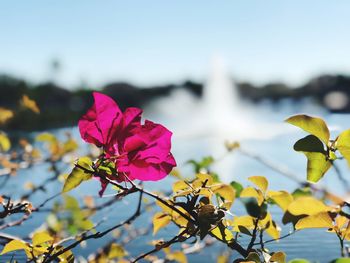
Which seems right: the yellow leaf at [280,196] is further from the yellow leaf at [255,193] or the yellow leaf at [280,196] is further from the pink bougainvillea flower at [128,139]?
the pink bougainvillea flower at [128,139]

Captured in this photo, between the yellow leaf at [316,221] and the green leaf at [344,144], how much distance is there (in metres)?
0.05

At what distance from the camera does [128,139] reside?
0.42m

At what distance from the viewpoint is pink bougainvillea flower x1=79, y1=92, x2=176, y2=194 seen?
421 mm

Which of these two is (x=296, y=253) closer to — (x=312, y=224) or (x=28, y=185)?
(x=312, y=224)

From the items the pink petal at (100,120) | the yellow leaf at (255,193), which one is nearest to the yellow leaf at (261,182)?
the yellow leaf at (255,193)

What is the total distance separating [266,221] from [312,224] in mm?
94

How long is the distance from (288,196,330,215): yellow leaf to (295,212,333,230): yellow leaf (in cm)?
1

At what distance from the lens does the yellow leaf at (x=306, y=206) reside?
37 cm

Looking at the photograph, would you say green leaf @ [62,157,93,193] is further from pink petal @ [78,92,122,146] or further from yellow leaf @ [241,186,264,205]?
yellow leaf @ [241,186,264,205]

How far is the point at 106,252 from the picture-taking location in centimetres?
74

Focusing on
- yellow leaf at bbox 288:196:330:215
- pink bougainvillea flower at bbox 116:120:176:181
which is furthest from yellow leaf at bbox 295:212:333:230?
pink bougainvillea flower at bbox 116:120:176:181

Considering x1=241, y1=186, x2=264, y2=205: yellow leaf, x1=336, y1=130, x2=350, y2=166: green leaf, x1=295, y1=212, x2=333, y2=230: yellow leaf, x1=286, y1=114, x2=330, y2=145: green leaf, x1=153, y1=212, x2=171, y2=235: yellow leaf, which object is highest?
x1=286, y1=114, x2=330, y2=145: green leaf

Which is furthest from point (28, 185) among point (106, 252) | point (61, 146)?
point (106, 252)

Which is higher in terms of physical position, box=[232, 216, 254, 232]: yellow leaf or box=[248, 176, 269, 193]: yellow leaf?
box=[248, 176, 269, 193]: yellow leaf
